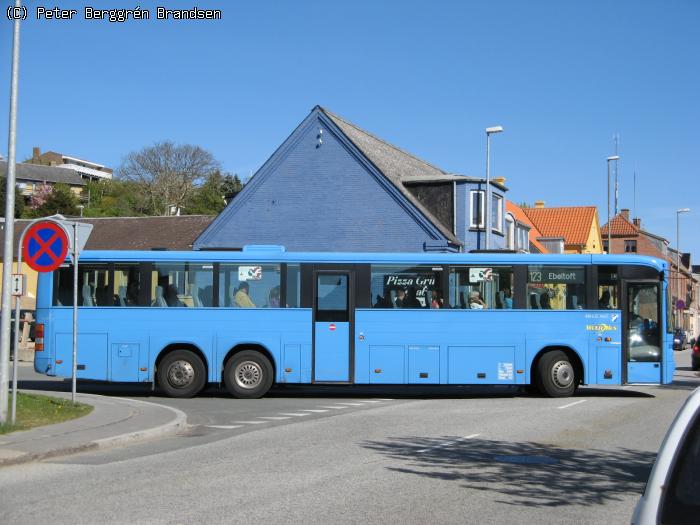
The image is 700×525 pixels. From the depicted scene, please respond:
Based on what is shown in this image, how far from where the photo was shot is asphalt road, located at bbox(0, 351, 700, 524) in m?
7.38

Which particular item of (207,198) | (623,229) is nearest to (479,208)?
(207,198)

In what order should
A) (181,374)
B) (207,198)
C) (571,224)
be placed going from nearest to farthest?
(181,374), (571,224), (207,198)

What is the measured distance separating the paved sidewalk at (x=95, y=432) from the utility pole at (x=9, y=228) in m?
0.86

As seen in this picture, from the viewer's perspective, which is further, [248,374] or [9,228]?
[248,374]

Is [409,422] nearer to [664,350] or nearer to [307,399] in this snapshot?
[307,399]

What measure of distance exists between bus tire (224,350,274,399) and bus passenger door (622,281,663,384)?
8063mm

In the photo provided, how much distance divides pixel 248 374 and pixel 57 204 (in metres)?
68.1

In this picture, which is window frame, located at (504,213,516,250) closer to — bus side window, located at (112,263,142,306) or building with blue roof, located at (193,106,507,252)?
building with blue roof, located at (193,106,507,252)

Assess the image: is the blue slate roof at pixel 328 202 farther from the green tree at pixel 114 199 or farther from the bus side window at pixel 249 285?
the green tree at pixel 114 199

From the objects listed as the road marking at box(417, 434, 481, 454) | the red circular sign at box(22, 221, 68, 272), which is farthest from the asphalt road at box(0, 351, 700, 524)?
the red circular sign at box(22, 221, 68, 272)

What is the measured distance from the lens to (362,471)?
939 centimetres

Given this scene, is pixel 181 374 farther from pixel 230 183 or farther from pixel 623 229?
pixel 623 229

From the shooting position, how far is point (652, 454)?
36.0ft

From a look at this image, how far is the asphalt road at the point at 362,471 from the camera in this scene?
7.38 metres
